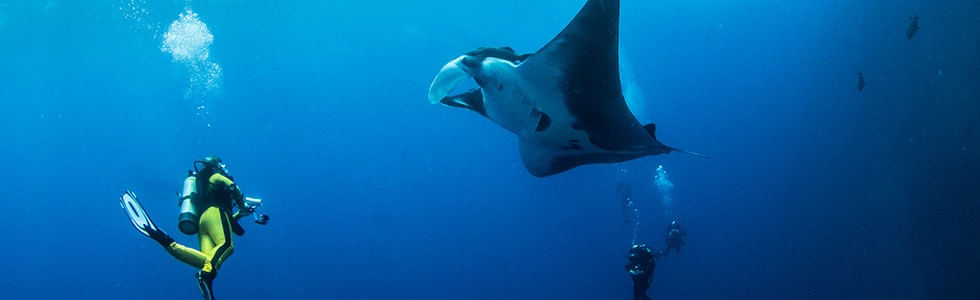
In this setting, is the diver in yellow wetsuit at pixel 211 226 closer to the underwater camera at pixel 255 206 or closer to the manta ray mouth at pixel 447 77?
the underwater camera at pixel 255 206

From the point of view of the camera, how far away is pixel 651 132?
3.78 m

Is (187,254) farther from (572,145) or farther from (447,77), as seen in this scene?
(572,145)

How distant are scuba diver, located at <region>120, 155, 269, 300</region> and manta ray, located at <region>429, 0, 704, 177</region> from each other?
2.25 m

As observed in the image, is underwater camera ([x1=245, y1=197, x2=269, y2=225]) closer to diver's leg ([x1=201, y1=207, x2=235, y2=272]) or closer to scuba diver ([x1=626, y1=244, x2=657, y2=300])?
diver's leg ([x1=201, y1=207, x2=235, y2=272])

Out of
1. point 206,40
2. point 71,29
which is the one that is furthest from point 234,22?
point 71,29

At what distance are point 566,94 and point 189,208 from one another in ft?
11.6

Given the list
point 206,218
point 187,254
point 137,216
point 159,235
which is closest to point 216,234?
point 206,218

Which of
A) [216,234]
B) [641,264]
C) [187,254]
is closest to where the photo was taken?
[187,254]

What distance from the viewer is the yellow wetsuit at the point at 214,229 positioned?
428cm

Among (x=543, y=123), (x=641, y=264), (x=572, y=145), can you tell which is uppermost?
(x=543, y=123)

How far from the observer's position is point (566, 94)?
3455 millimetres

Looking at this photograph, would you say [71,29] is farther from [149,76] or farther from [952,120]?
[952,120]

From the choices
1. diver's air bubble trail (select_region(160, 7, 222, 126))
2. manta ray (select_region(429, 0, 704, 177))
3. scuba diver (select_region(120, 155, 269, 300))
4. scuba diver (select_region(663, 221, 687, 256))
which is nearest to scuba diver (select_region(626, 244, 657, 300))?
manta ray (select_region(429, 0, 704, 177))

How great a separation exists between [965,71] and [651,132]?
1924 centimetres
